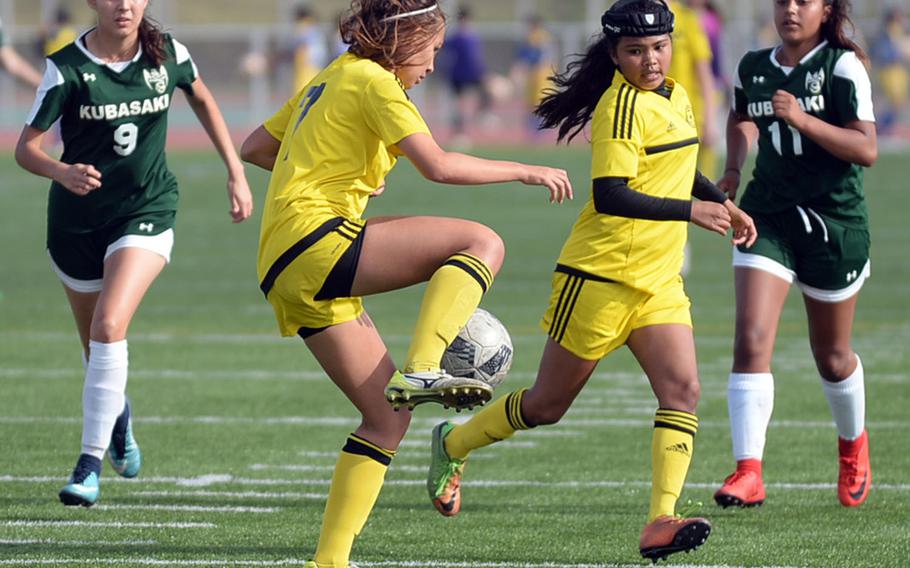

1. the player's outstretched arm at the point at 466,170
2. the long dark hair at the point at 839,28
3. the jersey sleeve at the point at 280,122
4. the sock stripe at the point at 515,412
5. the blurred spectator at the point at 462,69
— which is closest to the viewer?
the player's outstretched arm at the point at 466,170

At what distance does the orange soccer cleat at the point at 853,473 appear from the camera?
6.61 meters

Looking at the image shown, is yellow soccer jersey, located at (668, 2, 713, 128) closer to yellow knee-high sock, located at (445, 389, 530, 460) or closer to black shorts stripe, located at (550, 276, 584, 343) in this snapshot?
yellow knee-high sock, located at (445, 389, 530, 460)

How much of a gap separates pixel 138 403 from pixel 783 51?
4165 mm

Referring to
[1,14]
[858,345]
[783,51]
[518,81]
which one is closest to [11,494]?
[783,51]

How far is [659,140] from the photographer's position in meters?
5.52

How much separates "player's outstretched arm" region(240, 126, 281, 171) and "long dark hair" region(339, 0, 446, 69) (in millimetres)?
508

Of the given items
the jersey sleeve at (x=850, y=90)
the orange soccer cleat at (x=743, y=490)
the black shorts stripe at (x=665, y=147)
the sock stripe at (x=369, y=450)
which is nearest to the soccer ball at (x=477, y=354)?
the sock stripe at (x=369, y=450)

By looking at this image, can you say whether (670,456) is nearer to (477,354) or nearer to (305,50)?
(477,354)

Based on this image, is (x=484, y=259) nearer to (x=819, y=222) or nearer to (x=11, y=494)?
(x=819, y=222)

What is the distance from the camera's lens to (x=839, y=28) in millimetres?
6559

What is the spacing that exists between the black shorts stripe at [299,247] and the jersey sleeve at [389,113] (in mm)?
283

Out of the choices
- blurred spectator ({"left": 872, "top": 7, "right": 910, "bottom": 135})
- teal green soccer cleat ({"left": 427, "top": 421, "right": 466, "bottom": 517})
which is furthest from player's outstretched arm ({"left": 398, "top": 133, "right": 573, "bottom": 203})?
blurred spectator ({"left": 872, "top": 7, "right": 910, "bottom": 135})

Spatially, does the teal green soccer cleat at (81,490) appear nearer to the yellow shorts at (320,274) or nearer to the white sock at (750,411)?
the yellow shorts at (320,274)

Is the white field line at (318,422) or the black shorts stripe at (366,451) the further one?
the white field line at (318,422)
